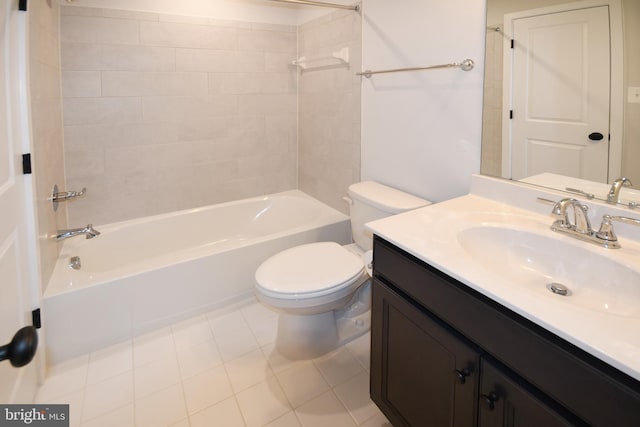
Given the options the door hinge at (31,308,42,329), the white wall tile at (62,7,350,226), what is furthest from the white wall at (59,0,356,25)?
the door hinge at (31,308,42,329)

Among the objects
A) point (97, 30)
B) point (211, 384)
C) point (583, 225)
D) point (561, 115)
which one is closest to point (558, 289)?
point (583, 225)

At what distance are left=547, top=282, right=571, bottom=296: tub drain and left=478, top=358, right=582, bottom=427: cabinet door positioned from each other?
33 centimetres

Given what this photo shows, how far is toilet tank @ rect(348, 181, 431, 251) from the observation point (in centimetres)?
178

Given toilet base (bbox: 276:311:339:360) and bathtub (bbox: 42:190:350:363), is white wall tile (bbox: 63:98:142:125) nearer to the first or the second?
bathtub (bbox: 42:190:350:363)

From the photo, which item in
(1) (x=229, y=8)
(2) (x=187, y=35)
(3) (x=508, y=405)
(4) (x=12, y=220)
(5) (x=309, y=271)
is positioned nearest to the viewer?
(3) (x=508, y=405)

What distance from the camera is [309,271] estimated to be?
1.66 metres

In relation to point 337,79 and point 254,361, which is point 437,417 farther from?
point 337,79

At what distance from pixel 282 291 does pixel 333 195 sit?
129cm

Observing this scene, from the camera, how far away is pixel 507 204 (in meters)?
1.42

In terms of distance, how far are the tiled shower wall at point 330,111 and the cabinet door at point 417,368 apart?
135 centimetres

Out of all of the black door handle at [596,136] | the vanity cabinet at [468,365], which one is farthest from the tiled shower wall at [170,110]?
the black door handle at [596,136]

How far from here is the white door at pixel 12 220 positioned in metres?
1.17

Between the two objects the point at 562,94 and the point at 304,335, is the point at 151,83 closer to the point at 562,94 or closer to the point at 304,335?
the point at 304,335

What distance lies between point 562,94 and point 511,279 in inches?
26.5
